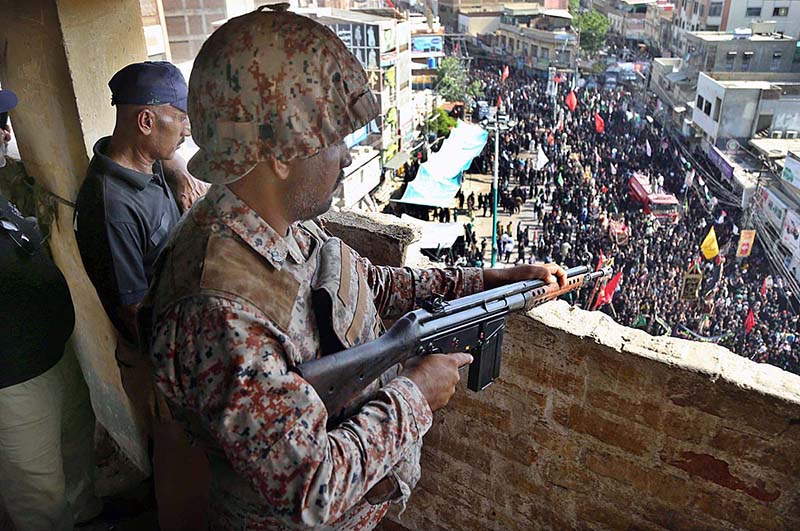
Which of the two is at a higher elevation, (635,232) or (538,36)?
(538,36)

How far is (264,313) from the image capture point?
1318 millimetres

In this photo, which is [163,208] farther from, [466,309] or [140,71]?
[466,309]

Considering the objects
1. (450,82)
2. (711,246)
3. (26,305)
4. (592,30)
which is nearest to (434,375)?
(26,305)

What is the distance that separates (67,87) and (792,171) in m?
18.3

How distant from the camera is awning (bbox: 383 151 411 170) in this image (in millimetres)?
25781

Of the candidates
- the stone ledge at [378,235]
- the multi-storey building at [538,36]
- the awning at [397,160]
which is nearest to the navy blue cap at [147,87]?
the stone ledge at [378,235]

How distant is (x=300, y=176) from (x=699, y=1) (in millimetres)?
40191

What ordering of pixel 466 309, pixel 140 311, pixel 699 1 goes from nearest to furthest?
pixel 140 311, pixel 466 309, pixel 699 1

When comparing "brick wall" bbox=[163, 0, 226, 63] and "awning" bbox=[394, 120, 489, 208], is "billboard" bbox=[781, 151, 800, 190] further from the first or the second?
"brick wall" bbox=[163, 0, 226, 63]

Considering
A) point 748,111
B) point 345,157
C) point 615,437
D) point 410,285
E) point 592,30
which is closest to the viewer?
point 345,157

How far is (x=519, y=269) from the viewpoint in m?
2.22

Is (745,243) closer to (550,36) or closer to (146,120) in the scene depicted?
(146,120)

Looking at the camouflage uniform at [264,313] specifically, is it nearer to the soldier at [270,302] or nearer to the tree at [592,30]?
the soldier at [270,302]


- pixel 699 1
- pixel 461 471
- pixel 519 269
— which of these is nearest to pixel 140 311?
pixel 519 269
